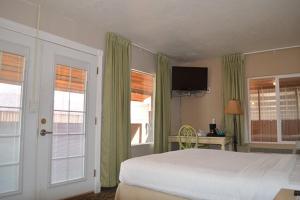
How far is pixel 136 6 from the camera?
3.13 metres

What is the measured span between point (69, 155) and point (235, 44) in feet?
11.2

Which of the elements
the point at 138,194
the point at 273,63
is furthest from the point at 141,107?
the point at 138,194

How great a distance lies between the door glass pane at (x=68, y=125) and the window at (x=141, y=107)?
1276 millimetres

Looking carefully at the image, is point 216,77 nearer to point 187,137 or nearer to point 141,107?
point 187,137

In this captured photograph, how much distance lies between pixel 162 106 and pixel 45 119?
2.54 m

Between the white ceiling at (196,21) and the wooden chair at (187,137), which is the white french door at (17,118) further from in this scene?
the wooden chair at (187,137)

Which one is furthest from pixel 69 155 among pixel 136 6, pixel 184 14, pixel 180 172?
pixel 184 14

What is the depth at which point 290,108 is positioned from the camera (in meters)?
4.72

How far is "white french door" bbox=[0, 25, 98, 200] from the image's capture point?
2766 mm

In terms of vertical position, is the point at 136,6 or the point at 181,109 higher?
the point at 136,6

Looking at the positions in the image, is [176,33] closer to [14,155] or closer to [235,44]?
[235,44]

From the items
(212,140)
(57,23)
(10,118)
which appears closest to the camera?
(10,118)

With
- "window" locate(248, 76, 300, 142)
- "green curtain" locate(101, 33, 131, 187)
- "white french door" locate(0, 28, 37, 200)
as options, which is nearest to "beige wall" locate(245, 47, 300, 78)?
"window" locate(248, 76, 300, 142)

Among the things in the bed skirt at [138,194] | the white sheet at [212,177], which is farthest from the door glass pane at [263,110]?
the bed skirt at [138,194]
